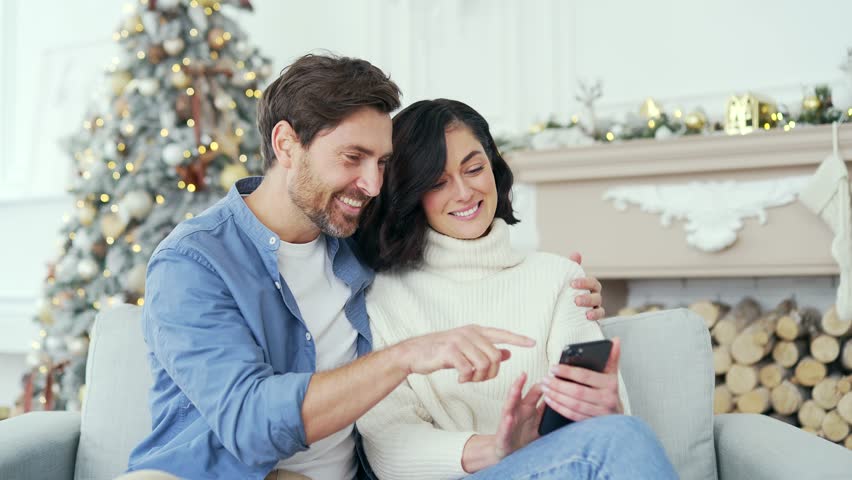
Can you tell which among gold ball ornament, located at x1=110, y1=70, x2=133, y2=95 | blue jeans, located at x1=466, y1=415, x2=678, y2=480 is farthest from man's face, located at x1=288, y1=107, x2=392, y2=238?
gold ball ornament, located at x1=110, y1=70, x2=133, y2=95

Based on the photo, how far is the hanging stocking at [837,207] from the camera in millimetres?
2562

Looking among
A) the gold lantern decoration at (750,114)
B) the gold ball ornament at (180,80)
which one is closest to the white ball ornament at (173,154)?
the gold ball ornament at (180,80)

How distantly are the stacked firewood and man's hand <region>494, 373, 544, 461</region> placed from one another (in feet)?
5.49

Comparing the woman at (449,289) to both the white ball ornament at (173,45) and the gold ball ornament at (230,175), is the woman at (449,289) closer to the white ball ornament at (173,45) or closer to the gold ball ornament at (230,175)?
the gold ball ornament at (230,175)

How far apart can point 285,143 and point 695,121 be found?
179cm

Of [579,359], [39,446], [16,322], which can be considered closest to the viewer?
[579,359]

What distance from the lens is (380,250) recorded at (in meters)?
1.74

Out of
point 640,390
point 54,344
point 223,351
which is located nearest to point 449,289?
point 640,390

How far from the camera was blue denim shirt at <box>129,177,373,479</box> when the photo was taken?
126 centimetres

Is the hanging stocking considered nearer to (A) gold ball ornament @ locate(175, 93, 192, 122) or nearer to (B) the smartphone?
(B) the smartphone

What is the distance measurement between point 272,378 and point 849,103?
222 centimetres

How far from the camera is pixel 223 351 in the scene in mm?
1307

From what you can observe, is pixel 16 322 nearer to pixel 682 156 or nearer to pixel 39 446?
pixel 39 446

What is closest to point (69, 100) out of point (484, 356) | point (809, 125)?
point (809, 125)
